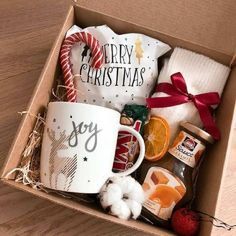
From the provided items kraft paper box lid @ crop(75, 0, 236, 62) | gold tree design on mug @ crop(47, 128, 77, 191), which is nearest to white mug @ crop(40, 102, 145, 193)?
gold tree design on mug @ crop(47, 128, 77, 191)

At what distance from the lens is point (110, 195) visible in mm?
695

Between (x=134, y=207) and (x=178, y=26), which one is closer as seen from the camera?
(x=134, y=207)

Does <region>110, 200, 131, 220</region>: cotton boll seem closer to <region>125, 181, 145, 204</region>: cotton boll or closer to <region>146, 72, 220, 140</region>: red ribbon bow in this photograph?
<region>125, 181, 145, 204</region>: cotton boll

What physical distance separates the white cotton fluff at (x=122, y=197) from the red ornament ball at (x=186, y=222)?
66 mm

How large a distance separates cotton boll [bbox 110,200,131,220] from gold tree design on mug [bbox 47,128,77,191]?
83mm

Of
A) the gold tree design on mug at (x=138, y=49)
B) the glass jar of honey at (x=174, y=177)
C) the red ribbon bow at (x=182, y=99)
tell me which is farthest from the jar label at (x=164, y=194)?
the gold tree design on mug at (x=138, y=49)

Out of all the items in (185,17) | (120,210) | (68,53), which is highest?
(185,17)

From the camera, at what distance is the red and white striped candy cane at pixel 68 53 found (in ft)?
2.61

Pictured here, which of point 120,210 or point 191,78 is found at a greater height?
point 191,78

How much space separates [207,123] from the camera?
2.54ft

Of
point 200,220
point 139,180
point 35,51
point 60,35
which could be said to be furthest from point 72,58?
point 200,220

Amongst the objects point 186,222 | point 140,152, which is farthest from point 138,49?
point 186,222

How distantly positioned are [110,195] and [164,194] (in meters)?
0.10

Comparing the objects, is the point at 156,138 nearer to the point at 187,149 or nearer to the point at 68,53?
the point at 187,149
